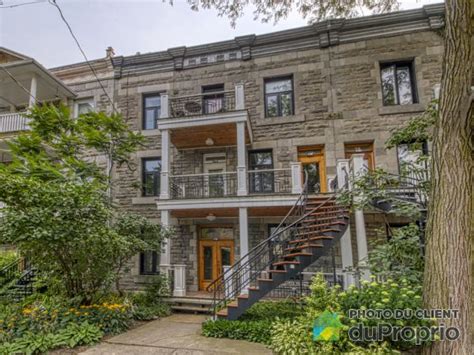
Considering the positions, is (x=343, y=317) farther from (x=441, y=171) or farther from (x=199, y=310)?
(x=199, y=310)

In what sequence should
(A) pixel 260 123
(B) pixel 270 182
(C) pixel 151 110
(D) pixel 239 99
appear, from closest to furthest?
(D) pixel 239 99 → (B) pixel 270 182 → (A) pixel 260 123 → (C) pixel 151 110

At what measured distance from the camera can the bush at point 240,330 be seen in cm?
538

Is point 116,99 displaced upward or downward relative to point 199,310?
upward

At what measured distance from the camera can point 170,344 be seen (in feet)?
17.3

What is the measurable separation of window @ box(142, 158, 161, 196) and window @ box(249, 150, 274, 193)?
140 inches

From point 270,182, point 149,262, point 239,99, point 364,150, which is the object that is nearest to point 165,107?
point 239,99

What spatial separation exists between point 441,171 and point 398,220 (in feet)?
16.3

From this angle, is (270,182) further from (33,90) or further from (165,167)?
(33,90)

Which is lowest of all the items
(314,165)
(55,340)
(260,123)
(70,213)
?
(55,340)

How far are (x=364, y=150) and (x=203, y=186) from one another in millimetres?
5437

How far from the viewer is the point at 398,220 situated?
27.6ft

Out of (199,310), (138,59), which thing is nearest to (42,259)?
(199,310)

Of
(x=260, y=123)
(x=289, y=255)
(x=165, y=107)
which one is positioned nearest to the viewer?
(x=289, y=255)

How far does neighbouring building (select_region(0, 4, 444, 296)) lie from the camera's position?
8.65 m
